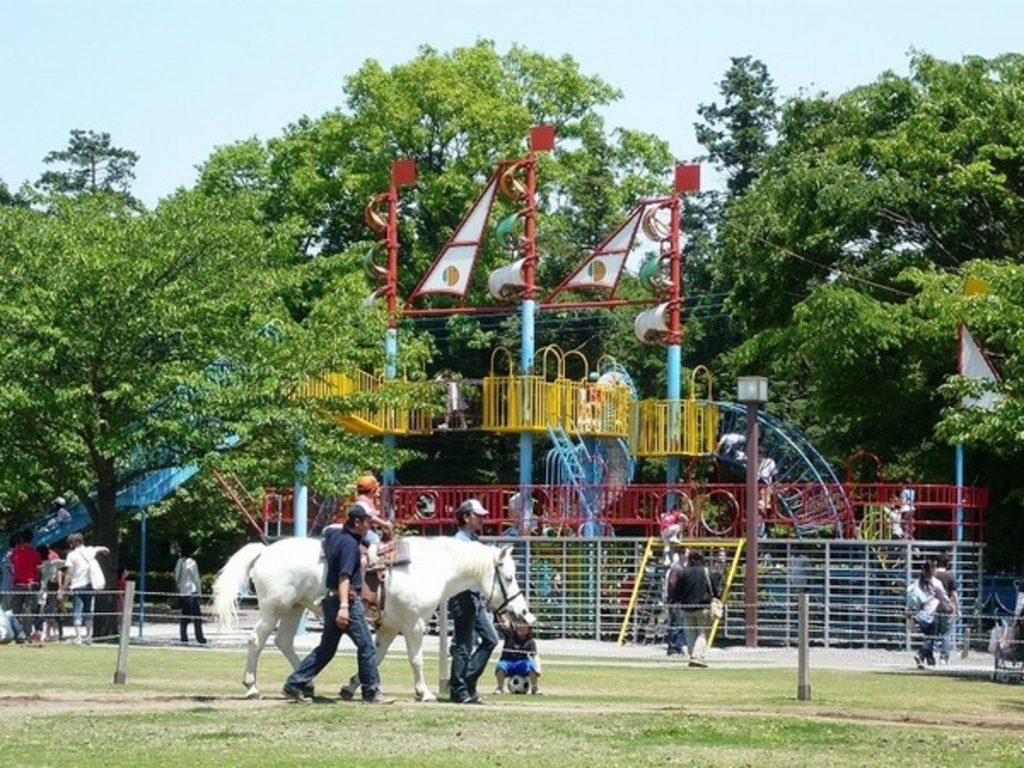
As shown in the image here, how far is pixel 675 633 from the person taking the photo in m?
35.3

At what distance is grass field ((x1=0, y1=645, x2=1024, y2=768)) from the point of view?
16141 millimetres

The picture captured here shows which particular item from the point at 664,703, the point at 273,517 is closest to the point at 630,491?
the point at 273,517

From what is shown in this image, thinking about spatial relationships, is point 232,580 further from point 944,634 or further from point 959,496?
point 959,496

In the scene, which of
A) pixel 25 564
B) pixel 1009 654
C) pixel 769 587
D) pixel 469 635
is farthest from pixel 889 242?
pixel 469 635

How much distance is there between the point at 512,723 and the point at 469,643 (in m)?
3.02

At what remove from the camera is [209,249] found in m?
37.4

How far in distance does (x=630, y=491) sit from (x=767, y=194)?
962 cm

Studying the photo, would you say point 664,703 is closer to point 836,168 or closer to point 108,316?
point 108,316

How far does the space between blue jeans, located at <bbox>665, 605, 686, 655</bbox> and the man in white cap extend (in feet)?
40.7

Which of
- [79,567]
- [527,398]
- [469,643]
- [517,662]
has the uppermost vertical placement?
[527,398]

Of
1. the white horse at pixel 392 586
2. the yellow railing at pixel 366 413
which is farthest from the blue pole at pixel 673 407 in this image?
the white horse at pixel 392 586

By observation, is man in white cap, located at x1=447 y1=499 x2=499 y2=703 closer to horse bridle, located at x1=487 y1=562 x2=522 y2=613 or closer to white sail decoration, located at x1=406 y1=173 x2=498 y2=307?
horse bridle, located at x1=487 y1=562 x2=522 y2=613

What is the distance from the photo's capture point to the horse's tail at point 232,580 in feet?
74.1

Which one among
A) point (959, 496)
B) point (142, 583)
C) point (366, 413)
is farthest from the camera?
point (142, 583)
